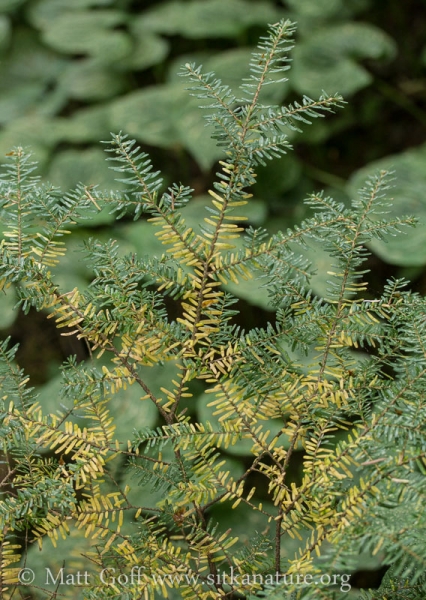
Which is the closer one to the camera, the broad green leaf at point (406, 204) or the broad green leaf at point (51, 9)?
the broad green leaf at point (406, 204)

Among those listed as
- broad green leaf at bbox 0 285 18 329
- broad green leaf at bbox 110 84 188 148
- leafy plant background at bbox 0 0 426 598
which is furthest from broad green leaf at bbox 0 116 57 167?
broad green leaf at bbox 0 285 18 329

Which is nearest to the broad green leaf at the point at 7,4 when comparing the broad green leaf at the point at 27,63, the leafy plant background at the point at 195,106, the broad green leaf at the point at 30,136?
the leafy plant background at the point at 195,106

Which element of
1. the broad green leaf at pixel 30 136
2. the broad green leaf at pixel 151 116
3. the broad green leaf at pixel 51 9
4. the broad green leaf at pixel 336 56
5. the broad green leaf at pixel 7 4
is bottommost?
the broad green leaf at pixel 30 136

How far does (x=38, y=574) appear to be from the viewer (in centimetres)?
56

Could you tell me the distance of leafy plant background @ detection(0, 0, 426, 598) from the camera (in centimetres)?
123

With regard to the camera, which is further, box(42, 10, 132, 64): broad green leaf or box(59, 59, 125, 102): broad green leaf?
box(59, 59, 125, 102): broad green leaf

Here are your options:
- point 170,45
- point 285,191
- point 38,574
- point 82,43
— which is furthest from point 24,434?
point 170,45

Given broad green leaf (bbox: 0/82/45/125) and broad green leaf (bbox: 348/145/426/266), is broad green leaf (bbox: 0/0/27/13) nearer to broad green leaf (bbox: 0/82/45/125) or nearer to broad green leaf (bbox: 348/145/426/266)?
broad green leaf (bbox: 0/82/45/125)

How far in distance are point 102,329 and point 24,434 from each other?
72mm

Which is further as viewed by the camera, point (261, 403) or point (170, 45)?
point (170, 45)

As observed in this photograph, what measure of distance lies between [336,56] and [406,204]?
0.48 meters

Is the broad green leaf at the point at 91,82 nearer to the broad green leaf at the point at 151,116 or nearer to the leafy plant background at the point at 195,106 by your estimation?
the leafy plant background at the point at 195,106

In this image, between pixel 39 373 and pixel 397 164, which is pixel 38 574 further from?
pixel 397 164

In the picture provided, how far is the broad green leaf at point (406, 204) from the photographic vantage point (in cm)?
108
